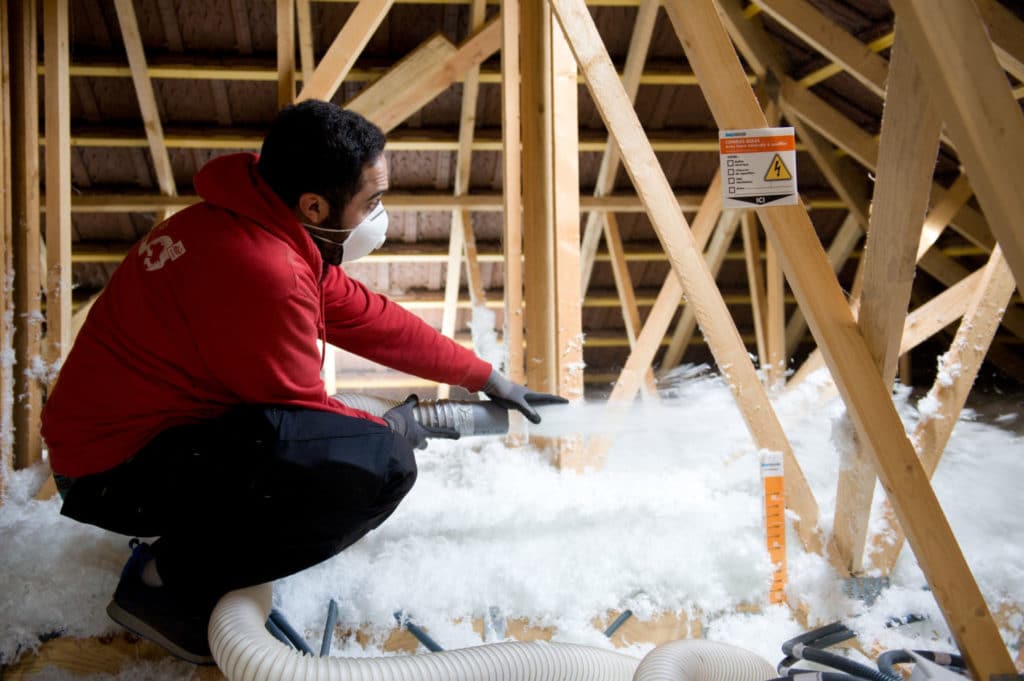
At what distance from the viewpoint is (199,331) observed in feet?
5.00

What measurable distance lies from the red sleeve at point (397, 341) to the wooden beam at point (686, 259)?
57cm

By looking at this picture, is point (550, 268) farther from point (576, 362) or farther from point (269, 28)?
point (269, 28)

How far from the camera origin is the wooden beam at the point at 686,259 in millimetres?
2105

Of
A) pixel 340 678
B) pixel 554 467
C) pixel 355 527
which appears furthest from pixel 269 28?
pixel 340 678

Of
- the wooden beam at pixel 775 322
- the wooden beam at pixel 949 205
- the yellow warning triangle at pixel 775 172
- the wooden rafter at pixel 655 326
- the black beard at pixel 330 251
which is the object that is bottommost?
the wooden beam at pixel 775 322

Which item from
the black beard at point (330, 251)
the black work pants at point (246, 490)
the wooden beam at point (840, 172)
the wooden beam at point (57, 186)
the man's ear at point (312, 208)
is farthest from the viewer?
the wooden beam at point (840, 172)

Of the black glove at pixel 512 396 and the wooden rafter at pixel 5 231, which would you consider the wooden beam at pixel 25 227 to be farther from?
the black glove at pixel 512 396

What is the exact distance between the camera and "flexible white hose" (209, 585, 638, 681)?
56.5 inches


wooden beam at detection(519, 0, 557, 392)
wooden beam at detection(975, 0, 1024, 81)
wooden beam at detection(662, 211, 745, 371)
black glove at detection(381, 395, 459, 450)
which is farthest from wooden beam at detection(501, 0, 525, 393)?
wooden beam at detection(662, 211, 745, 371)

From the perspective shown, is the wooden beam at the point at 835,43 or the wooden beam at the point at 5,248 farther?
the wooden beam at the point at 835,43

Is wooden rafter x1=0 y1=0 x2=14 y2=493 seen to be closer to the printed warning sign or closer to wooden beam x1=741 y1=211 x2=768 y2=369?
the printed warning sign

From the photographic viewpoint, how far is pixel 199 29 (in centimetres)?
460

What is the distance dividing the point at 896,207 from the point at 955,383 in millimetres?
724

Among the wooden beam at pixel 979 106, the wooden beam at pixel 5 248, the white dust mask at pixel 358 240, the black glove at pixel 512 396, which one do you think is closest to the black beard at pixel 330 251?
the white dust mask at pixel 358 240
